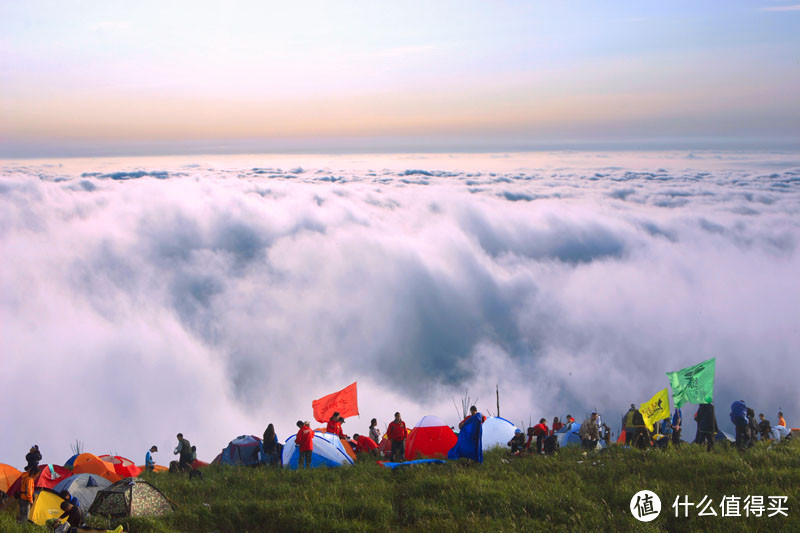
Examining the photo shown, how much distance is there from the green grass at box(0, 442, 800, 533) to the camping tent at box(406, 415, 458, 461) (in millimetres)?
1785

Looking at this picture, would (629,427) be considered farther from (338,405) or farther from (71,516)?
(71,516)

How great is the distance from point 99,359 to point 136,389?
2886cm

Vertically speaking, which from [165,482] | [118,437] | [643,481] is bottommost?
[118,437]

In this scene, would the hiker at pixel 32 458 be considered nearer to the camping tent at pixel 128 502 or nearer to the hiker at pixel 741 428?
the camping tent at pixel 128 502

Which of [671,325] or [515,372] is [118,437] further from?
[671,325]

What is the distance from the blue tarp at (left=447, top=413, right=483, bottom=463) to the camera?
15.5 meters

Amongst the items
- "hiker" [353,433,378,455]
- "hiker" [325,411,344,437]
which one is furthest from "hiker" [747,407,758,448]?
"hiker" [325,411,344,437]

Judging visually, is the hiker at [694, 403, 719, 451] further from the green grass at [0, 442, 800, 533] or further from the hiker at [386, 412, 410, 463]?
the hiker at [386, 412, 410, 463]

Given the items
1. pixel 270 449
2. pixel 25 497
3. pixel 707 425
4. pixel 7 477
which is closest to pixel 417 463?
pixel 270 449

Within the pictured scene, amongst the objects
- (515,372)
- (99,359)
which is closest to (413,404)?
(515,372)

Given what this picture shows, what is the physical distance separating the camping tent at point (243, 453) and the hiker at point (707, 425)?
13.2 meters

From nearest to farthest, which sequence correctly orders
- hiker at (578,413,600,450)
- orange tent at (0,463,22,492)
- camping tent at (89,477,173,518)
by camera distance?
1. camping tent at (89,477,173,518)
2. orange tent at (0,463,22,492)
3. hiker at (578,413,600,450)

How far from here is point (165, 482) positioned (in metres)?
15.5

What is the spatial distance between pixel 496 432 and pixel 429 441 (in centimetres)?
366
